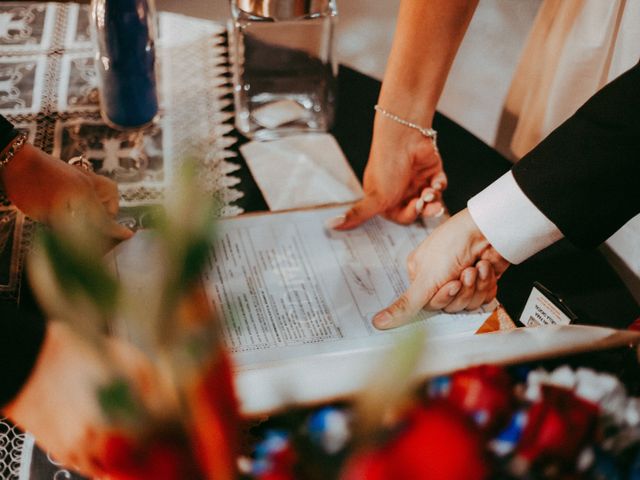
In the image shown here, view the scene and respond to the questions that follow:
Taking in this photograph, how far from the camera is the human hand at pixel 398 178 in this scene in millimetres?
900

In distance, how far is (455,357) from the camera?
0.43 metres

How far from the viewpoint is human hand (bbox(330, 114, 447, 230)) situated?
2.95ft

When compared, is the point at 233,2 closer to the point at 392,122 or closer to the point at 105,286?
the point at 392,122

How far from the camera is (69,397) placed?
35 centimetres

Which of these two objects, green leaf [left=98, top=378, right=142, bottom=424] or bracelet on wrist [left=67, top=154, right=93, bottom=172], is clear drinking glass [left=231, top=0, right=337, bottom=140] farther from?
green leaf [left=98, top=378, right=142, bottom=424]

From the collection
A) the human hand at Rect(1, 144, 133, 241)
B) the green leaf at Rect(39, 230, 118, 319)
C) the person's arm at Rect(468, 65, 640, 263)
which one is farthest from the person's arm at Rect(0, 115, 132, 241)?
the green leaf at Rect(39, 230, 118, 319)

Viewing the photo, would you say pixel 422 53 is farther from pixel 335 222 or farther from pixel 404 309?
pixel 404 309

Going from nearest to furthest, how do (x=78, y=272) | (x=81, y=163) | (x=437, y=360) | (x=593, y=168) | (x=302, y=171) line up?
(x=78, y=272)
(x=437, y=360)
(x=593, y=168)
(x=81, y=163)
(x=302, y=171)

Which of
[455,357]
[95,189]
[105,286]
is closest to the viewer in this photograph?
[105,286]

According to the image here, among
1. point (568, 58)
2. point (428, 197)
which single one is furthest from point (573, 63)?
point (428, 197)

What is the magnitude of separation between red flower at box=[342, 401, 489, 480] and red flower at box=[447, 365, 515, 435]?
0.03m

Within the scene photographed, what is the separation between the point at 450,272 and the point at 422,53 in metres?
0.37

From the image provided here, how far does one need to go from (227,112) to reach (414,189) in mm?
350

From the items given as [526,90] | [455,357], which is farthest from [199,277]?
[526,90]
